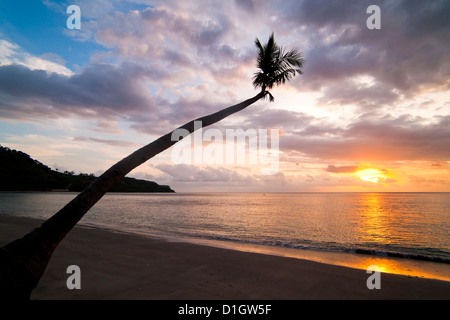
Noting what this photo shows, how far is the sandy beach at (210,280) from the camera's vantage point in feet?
19.4

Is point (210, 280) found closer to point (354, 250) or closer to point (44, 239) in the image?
point (44, 239)

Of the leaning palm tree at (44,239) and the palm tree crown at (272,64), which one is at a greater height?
the palm tree crown at (272,64)

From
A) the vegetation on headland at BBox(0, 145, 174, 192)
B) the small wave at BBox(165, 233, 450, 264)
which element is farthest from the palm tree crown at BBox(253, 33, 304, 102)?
the vegetation on headland at BBox(0, 145, 174, 192)

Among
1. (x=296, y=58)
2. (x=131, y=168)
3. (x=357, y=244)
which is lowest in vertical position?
(x=357, y=244)

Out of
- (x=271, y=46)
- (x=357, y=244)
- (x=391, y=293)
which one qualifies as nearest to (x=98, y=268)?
(x=391, y=293)

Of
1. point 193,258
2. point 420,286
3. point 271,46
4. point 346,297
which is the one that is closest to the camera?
point 346,297

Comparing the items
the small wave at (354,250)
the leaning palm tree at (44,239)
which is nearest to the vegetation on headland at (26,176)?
the small wave at (354,250)

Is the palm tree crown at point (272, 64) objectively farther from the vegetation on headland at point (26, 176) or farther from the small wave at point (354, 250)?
the vegetation on headland at point (26, 176)

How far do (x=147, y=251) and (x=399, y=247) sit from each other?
16.8 metres

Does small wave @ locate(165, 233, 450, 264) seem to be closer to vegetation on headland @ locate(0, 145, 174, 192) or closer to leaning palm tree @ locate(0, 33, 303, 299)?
leaning palm tree @ locate(0, 33, 303, 299)

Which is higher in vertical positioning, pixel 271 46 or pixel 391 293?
pixel 271 46

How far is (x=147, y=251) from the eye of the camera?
10875 mm
